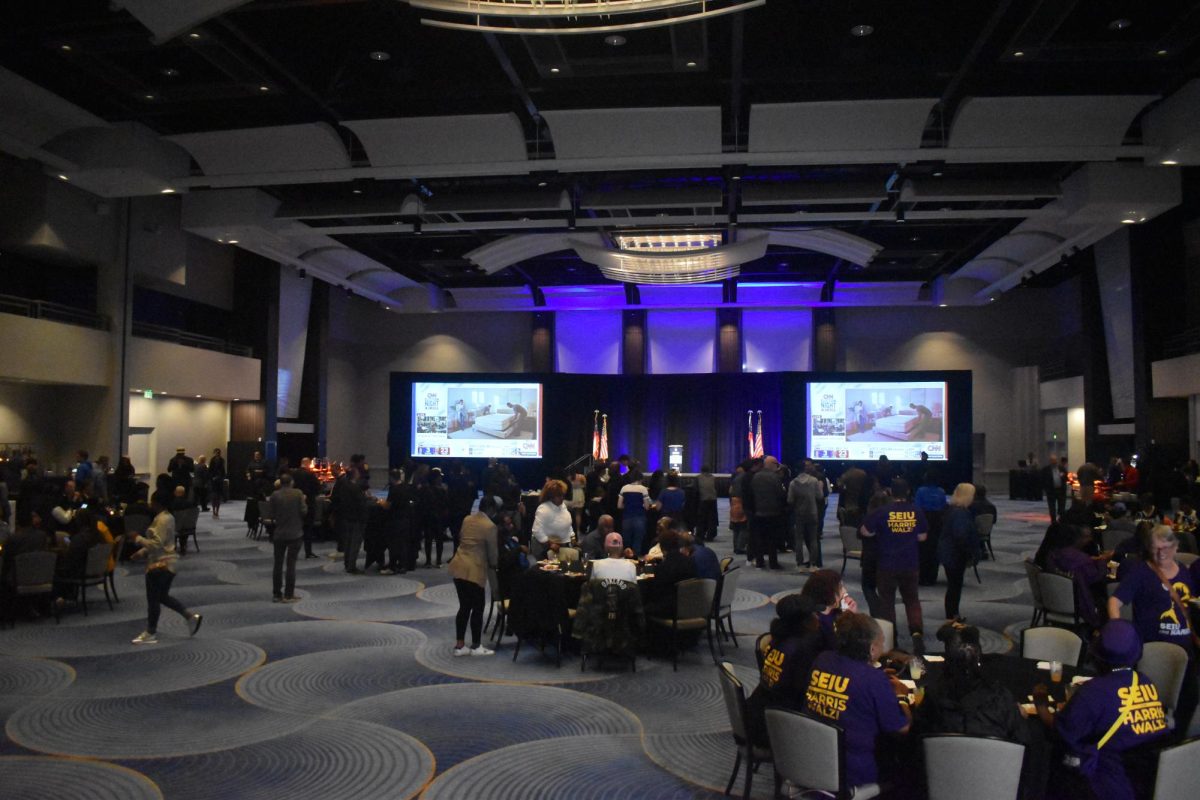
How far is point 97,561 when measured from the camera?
8586 millimetres

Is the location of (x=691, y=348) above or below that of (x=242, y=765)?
above

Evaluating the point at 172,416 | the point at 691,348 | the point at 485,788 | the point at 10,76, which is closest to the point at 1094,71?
the point at 485,788

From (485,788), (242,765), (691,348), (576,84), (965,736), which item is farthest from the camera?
(691,348)

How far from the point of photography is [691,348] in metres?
26.3

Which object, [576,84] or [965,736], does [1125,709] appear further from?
[576,84]

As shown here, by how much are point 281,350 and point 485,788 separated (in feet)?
67.0

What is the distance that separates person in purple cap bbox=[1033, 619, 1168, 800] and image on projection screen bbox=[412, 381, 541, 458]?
1907 cm

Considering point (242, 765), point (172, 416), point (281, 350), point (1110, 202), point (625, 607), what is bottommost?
point (242, 765)

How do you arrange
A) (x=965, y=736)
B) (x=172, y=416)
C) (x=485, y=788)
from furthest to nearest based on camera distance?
(x=172, y=416)
(x=485, y=788)
(x=965, y=736)

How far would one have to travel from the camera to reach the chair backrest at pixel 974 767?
2992mm

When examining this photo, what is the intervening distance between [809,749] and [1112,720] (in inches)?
43.6

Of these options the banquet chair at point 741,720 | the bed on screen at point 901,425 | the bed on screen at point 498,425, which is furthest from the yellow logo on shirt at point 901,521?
the bed on screen at point 498,425

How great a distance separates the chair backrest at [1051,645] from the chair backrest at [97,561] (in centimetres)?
833

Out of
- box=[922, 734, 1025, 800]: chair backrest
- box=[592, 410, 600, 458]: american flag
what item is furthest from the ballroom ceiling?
box=[922, 734, 1025, 800]: chair backrest
